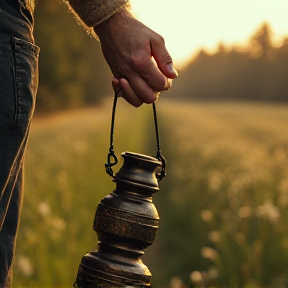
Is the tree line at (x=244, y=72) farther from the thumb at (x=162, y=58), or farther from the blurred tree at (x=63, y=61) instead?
the thumb at (x=162, y=58)

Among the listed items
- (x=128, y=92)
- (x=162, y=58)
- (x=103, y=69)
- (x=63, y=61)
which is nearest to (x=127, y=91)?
(x=128, y=92)

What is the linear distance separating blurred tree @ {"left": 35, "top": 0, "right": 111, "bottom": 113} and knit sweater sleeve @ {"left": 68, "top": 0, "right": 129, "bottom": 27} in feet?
92.5

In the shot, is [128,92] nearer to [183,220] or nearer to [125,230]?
[125,230]

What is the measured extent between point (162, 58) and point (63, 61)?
38061 millimetres

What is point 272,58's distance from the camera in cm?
10250

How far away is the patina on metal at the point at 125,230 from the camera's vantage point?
4.80 ft

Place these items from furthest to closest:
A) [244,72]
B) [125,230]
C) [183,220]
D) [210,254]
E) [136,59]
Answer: [244,72] < [183,220] < [210,254] < [136,59] < [125,230]

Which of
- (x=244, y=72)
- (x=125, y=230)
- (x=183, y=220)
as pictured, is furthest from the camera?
(x=244, y=72)

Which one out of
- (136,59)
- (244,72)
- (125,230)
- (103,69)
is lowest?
(125,230)

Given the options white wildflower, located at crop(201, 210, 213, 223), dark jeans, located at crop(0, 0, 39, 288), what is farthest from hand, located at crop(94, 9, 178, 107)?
white wildflower, located at crop(201, 210, 213, 223)

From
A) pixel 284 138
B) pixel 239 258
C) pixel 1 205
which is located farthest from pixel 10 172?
pixel 284 138

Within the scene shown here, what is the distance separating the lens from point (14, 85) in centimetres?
152

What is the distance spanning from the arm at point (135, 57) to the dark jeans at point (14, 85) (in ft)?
0.53

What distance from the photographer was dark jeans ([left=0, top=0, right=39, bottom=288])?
151 cm
